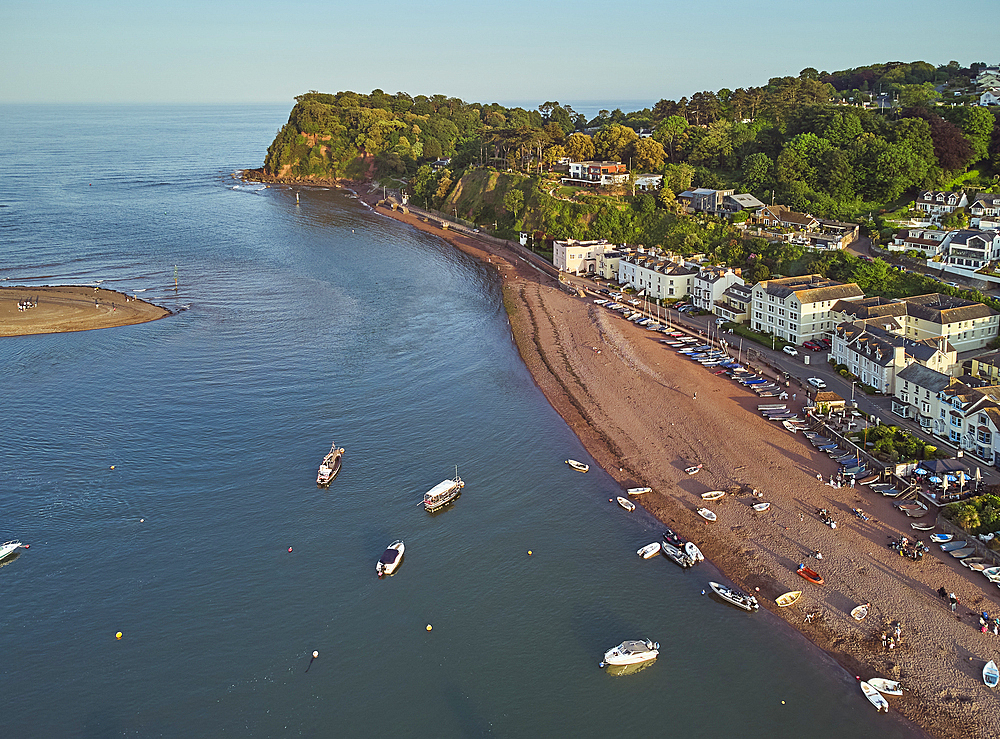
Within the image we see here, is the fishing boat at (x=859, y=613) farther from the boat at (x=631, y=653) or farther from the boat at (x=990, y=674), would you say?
the boat at (x=631, y=653)

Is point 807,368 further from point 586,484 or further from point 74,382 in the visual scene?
point 74,382

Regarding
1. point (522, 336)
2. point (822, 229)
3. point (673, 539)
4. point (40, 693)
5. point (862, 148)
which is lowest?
point (40, 693)

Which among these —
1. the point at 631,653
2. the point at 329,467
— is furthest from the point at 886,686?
the point at 329,467

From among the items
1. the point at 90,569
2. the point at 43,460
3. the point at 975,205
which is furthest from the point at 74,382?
the point at 975,205

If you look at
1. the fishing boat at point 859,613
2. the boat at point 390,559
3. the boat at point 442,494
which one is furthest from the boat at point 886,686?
the boat at point 442,494

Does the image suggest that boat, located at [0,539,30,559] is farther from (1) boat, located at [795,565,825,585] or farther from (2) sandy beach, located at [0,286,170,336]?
(1) boat, located at [795,565,825,585]

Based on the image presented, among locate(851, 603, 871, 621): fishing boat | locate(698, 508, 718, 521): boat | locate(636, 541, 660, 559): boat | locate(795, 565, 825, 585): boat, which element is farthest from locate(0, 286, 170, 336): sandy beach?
locate(851, 603, 871, 621): fishing boat

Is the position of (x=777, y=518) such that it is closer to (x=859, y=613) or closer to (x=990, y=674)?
(x=859, y=613)
